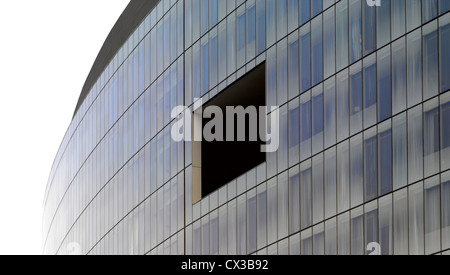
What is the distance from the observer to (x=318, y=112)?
48000mm

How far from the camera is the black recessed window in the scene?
5509 centimetres

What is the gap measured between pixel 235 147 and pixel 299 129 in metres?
9.88

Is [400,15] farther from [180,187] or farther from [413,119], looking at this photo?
[180,187]

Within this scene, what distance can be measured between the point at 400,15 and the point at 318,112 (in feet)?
21.8

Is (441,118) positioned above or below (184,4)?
below

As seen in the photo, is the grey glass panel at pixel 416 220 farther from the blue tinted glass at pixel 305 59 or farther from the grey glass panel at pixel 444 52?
the blue tinted glass at pixel 305 59

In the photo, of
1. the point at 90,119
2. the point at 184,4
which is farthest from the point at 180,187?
the point at 90,119

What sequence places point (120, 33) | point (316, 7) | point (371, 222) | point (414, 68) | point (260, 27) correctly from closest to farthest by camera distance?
point (414, 68) < point (371, 222) < point (316, 7) < point (260, 27) < point (120, 33)

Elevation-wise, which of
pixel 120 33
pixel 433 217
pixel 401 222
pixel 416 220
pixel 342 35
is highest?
pixel 120 33

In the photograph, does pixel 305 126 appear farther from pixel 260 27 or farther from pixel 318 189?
pixel 260 27

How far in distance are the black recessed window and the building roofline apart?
39.2 feet

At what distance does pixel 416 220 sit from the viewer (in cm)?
Result: 4138

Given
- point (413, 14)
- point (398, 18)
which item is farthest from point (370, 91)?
point (413, 14)

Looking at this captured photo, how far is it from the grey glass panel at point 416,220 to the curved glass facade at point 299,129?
0.16 feet
